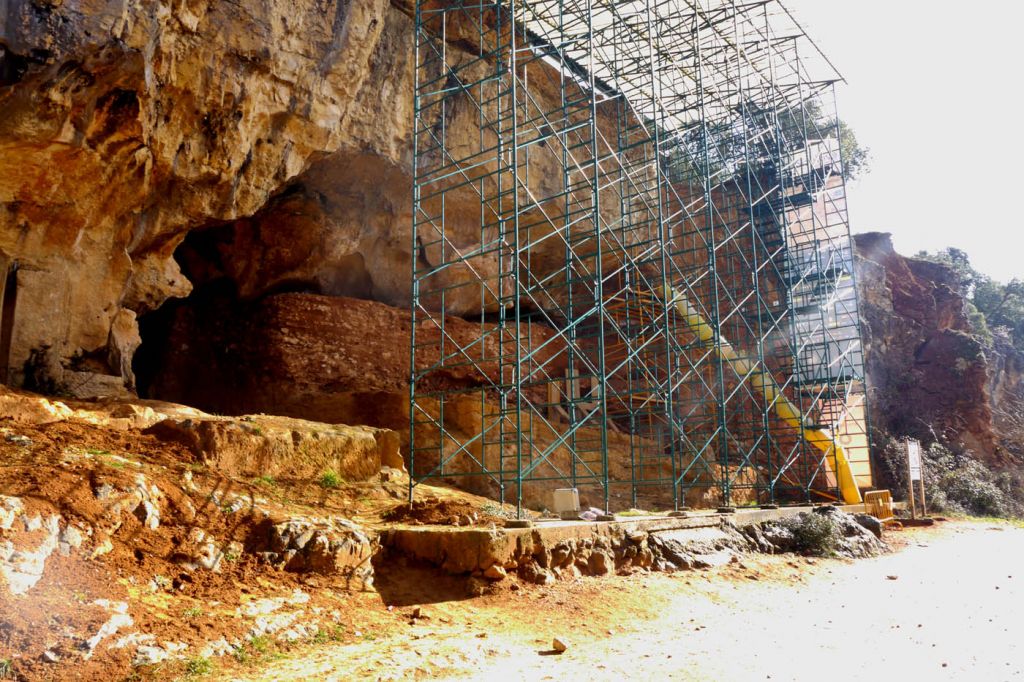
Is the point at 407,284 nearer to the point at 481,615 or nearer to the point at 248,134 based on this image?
the point at 248,134

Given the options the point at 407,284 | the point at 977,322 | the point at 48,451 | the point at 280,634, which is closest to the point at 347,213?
the point at 407,284

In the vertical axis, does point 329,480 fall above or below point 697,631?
above

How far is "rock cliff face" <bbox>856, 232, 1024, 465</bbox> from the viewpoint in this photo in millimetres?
24781

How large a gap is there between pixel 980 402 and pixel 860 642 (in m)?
21.7

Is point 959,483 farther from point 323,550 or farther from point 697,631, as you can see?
point 323,550

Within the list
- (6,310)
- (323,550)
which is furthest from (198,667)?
(6,310)

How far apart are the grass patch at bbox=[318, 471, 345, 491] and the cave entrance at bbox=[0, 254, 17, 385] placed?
350 cm

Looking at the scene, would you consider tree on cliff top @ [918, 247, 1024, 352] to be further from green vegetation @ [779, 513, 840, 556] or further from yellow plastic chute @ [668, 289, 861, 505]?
green vegetation @ [779, 513, 840, 556]

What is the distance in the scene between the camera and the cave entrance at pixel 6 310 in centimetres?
884

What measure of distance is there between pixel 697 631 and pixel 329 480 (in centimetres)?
417

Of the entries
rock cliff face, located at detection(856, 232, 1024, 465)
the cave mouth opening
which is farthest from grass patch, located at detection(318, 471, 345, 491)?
rock cliff face, located at detection(856, 232, 1024, 465)

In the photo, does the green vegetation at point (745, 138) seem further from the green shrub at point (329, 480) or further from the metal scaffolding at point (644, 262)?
the green shrub at point (329, 480)

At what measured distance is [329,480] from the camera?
29.1 ft

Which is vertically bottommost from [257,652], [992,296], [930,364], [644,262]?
[257,652]
